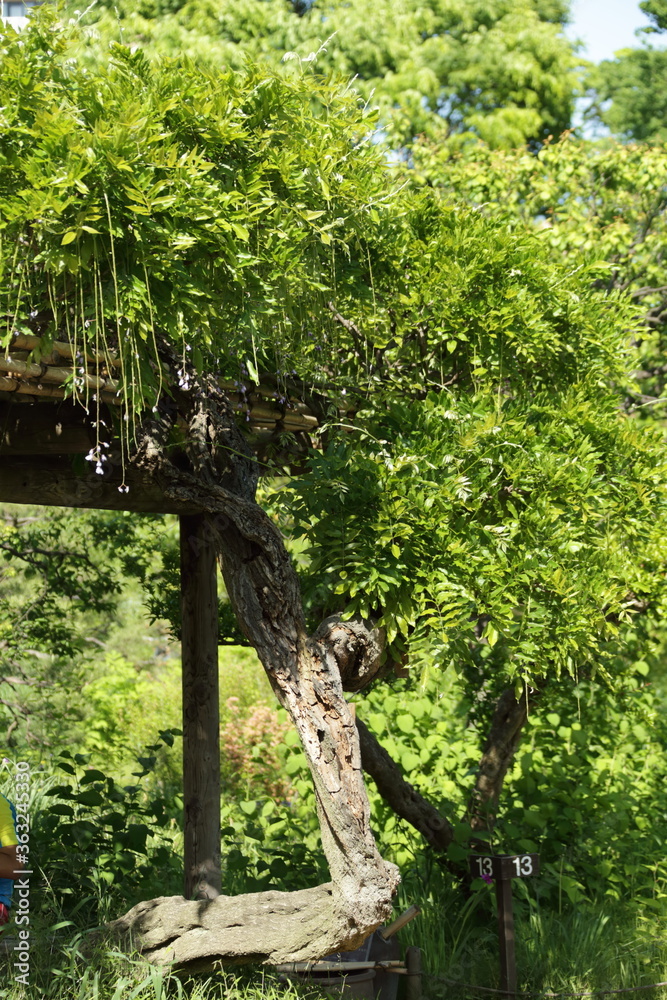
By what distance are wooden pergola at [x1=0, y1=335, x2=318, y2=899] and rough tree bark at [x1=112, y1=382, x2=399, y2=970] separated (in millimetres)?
151

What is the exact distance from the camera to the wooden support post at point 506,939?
14.4 feet

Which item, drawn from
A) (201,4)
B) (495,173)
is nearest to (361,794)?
(495,173)

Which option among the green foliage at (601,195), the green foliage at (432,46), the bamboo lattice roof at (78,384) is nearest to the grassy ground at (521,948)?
the bamboo lattice roof at (78,384)

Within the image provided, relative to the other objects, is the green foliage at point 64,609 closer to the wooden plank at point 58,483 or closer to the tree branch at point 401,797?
the tree branch at point 401,797

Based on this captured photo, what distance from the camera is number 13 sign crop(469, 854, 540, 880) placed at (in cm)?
439

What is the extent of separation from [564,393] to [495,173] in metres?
3.71

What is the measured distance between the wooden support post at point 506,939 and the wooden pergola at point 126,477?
4.14 ft

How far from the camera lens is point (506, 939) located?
441 cm

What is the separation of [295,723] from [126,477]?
123 centimetres

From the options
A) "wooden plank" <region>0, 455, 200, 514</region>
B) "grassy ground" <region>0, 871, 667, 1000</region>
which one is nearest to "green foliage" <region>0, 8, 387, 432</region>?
"wooden plank" <region>0, 455, 200, 514</region>

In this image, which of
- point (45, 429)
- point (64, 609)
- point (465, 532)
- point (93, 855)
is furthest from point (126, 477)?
point (64, 609)

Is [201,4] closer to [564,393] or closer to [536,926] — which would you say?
[564,393]

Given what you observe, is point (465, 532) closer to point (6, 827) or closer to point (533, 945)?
point (6, 827)

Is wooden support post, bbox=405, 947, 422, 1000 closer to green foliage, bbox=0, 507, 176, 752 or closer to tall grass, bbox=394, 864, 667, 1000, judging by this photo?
tall grass, bbox=394, 864, 667, 1000
